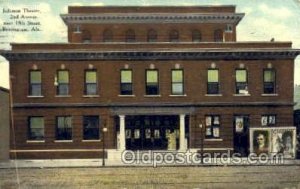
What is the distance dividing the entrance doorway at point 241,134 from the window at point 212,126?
2.62 ft

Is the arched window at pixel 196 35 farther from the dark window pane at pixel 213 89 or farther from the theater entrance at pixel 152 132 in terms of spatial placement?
the theater entrance at pixel 152 132

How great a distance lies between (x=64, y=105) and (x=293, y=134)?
1029 centimetres

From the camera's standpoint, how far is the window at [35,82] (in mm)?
28234

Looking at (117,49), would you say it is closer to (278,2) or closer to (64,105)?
(64,105)

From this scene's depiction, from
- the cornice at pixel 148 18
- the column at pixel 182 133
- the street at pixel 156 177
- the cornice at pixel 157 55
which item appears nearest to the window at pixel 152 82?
the cornice at pixel 157 55

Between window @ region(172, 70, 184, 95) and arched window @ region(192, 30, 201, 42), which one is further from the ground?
arched window @ region(192, 30, 201, 42)

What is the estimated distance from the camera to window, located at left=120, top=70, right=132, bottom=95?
29938mm

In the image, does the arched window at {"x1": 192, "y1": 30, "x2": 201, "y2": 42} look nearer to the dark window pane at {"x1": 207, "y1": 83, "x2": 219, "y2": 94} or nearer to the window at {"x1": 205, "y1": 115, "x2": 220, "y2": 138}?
the dark window pane at {"x1": 207, "y1": 83, "x2": 219, "y2": 94}

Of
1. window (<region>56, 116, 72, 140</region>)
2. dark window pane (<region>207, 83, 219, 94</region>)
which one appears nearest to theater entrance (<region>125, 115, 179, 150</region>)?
dark window pane (<region>207, 83, 219, 94</region>)

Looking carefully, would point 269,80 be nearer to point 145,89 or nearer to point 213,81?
point 213,81

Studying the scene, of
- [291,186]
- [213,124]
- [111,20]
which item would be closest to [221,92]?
[213,124]

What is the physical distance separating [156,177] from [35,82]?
26.4 feet

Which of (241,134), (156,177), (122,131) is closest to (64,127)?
(122,131)

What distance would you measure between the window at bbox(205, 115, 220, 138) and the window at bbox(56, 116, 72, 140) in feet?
20.9
